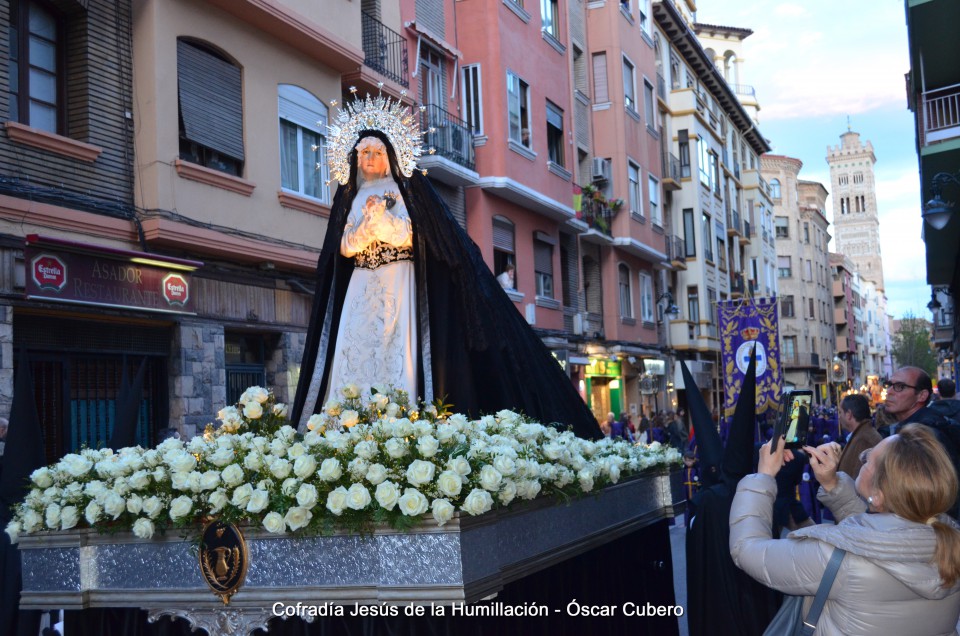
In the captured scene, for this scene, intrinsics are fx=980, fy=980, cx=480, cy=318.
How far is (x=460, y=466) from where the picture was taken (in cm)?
331

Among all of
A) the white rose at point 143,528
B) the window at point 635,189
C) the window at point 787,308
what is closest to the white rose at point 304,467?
the white rose at point 143,528

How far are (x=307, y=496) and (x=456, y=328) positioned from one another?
2.10 m

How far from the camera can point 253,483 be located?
3.58 metres

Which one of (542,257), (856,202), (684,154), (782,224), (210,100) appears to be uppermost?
(856,202)

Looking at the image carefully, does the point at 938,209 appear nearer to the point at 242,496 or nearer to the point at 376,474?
the point at 376,474

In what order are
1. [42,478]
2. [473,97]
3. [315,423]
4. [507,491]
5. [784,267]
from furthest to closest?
[784,267], [473,97], [315,423], [42,478], [507,491]

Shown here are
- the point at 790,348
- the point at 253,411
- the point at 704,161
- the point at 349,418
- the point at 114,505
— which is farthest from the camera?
the point at 790,348

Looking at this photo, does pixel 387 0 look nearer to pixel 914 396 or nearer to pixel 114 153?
pixel 114 153

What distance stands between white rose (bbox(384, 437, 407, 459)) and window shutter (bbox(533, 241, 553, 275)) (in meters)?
19.2

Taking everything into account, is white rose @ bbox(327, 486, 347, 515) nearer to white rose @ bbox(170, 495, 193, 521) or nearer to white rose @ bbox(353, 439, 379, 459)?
white rose @ bbox(353, 439, 379, 459)

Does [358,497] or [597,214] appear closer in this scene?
[358,497]

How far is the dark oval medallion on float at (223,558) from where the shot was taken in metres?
3.45

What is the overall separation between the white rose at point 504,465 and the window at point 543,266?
63.1 ft

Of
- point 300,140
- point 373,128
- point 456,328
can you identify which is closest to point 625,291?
point 300,140
